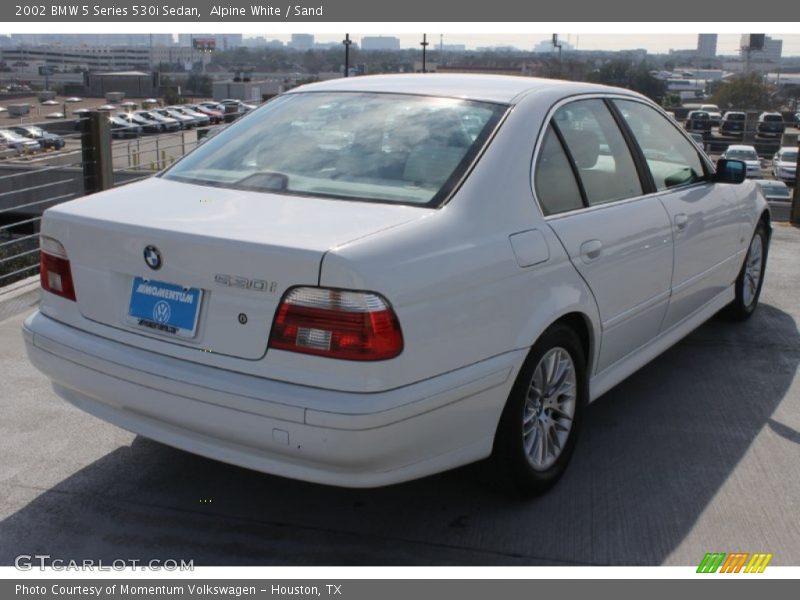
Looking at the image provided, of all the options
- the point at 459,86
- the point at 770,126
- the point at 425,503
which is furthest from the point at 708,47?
the point at 425,503

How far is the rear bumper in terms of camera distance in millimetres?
2844

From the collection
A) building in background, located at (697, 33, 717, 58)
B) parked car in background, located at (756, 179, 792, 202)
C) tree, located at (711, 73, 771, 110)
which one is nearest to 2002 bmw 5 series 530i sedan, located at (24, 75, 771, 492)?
parked car in background, located at (756, 179, 792, 202)

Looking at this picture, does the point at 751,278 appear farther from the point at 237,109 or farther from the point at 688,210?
the point at 237,109

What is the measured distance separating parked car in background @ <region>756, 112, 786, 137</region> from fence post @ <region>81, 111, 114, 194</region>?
50433mm

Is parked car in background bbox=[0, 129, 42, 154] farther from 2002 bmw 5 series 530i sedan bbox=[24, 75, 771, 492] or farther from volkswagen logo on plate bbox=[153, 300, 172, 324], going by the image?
volkswagen logo on plate bbox=[153, 300, 172, 324]

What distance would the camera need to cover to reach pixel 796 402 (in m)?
4.86

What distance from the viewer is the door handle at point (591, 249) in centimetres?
372

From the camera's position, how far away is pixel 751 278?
621 centimetres

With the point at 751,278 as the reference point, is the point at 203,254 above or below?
above

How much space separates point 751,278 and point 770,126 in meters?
51.6

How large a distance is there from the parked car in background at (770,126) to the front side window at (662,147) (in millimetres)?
51069

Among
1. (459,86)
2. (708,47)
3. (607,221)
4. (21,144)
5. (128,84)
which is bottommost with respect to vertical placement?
(128,84)

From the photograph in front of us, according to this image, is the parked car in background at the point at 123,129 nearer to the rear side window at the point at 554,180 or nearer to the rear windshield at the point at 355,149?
the rear windshield at the point at 355,149

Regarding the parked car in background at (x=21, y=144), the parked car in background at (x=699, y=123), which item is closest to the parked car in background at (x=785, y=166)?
the parked car in background at (x=699, y=123)
